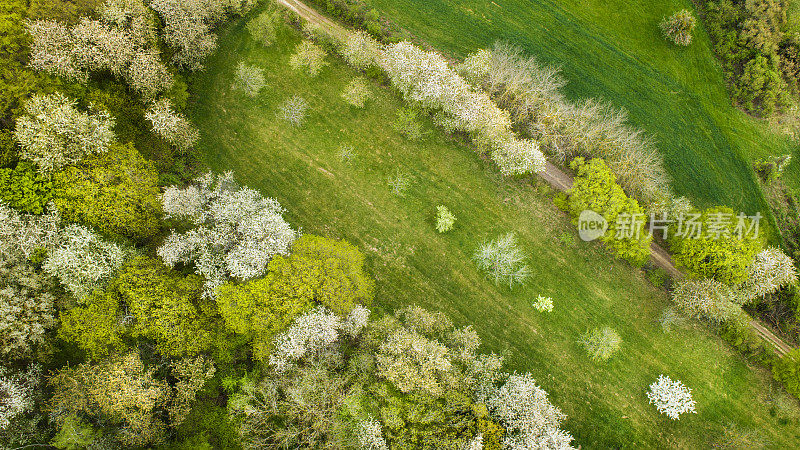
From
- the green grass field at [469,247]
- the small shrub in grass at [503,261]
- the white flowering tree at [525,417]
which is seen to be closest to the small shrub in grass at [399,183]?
the green grass field at [469,247]

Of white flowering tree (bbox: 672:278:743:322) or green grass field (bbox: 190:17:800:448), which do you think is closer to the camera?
white flowering tree (bbox: 672:278:743:322)

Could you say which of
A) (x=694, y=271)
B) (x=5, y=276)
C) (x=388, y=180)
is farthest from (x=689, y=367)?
A: (x=5, y=276)

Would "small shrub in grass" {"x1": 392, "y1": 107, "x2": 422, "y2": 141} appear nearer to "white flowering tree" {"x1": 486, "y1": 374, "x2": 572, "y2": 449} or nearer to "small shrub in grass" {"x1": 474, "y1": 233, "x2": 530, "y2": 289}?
"small shrub in grass" {"x1": 474, "y1": 233, "x2": 530, "y2": 289}

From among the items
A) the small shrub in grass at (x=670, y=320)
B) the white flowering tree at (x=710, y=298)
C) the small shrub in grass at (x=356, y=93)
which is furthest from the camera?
the small shrub in grass at (x=356, y=93)

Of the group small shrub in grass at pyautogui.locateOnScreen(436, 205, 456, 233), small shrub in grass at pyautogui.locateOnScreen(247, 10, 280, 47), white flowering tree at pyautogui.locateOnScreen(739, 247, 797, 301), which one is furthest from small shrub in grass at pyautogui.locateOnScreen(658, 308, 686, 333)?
small shrub in grass at pyautogui.locateOnScreen(247, 10, 280, 47)

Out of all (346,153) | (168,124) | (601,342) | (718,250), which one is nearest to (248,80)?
(168,124)

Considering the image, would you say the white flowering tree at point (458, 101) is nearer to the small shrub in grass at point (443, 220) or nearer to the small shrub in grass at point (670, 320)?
the small shrub in grass at point (443, 220)
